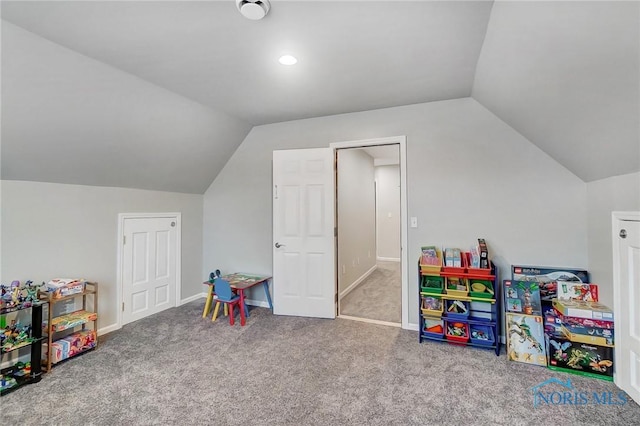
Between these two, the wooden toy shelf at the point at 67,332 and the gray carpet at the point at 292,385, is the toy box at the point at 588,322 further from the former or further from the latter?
the wooden toy shelf at the point at 67,332

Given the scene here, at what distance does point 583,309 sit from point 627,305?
10.6 inches

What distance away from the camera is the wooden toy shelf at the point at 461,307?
2.55m

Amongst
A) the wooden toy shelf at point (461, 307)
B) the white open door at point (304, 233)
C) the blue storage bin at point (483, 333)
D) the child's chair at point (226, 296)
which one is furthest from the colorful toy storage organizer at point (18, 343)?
the blue storage bin at point (483, 333)

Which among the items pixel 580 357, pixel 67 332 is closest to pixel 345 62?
pixel 580 357

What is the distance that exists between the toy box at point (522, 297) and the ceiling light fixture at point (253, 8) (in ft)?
9.37

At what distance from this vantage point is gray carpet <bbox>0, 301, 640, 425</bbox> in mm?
1763

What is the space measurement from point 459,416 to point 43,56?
3.55 meters

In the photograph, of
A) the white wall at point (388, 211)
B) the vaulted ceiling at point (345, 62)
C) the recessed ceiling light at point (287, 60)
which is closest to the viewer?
the vaulted ceiling at point (345, 62)

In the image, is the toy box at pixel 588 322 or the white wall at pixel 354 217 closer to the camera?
the toy box at pixel 588 322

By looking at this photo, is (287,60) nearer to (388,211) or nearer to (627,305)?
(627,305)

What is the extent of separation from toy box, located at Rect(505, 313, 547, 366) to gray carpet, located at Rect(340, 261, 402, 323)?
1118 millimetres

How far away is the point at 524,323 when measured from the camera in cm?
239

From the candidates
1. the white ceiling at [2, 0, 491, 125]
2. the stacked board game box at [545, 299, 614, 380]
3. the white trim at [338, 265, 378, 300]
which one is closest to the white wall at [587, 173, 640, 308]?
the stacked board game box at [545, 299, 614, 380]

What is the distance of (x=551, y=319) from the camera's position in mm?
2295
